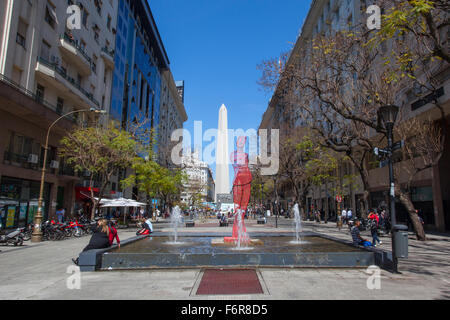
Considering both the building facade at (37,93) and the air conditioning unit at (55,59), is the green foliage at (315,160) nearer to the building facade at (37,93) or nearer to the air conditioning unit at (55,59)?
the building facade at (37,93)

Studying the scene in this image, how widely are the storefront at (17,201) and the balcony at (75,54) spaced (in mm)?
11944

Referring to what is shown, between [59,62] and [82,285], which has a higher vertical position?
[59,62]

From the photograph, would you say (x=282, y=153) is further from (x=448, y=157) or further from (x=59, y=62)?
(x=59, y=62)

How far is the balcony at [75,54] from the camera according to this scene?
89.0ft

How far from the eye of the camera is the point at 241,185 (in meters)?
13.9

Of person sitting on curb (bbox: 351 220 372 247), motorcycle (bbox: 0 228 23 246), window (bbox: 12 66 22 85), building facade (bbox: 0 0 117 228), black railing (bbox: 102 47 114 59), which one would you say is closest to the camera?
person sitting on curb (bbox: 351 220 372 247)

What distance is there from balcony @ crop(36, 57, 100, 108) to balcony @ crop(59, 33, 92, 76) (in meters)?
1.56

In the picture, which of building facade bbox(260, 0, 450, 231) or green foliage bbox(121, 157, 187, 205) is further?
green foliage bbox(121, 157, 187, 205)

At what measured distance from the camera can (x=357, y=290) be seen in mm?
6578

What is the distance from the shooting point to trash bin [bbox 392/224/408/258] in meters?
8.38

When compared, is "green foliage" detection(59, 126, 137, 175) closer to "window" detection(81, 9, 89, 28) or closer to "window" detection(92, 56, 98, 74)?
"window" detection(92, 56, 98, 74)

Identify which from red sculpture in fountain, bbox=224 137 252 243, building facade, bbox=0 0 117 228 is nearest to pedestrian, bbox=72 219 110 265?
red sculpture in fountain, bbox=224 137 252 243
